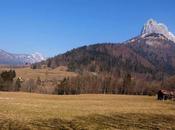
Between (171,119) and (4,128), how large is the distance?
64.2ft

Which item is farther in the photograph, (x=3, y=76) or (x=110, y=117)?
(x=3, y=76)

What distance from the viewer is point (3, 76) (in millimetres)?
196250

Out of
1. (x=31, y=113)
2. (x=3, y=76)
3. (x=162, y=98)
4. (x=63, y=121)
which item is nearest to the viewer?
(x=63, y=121)

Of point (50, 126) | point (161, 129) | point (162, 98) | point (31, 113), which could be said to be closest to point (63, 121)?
point (50, 126)

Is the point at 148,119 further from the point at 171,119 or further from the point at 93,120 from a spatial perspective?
the point at 93,120

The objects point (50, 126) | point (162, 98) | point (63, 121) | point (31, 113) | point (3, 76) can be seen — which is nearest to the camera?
point (50, 126)

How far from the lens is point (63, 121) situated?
3444 cm

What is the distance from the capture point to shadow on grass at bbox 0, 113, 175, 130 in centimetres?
3128

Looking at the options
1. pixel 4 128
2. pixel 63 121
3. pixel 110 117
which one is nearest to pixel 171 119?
pixel 110 117

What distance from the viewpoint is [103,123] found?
34938mm

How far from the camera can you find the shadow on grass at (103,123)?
31.3 metres

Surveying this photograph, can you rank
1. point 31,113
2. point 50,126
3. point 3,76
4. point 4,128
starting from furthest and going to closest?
1. point 3,76
2. point 31,113
3. point 50,126
4. point 4,128

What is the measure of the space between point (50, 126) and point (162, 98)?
62745 millimetres

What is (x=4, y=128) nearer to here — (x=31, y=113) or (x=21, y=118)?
(x=21, y=118)
